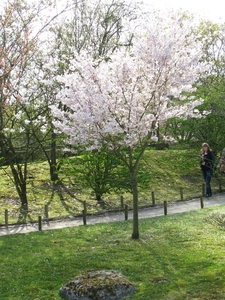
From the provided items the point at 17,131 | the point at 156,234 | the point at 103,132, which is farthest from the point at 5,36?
the point at 156,234

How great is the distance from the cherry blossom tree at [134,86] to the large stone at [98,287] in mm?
3783

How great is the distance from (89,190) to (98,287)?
13847 mm

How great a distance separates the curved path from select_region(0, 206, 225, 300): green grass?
Answer: 4.25 feet

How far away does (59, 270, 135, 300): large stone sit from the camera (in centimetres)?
770

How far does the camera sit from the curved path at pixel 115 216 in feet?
49.1

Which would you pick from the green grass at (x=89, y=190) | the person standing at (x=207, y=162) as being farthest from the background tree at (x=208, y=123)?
the person standing at (x=207, y=162)

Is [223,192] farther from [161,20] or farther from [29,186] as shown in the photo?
[161,20]

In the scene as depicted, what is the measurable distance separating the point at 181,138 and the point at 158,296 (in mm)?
17009

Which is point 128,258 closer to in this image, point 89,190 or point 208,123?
point 89,190

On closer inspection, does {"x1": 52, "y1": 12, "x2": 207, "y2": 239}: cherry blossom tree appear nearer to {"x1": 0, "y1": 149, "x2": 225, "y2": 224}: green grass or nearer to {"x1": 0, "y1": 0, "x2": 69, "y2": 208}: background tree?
{"x1": 0, "y1": 0, "x2": 69, "y2": 208}: background tree

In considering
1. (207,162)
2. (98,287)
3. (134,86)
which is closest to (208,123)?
(207,162)

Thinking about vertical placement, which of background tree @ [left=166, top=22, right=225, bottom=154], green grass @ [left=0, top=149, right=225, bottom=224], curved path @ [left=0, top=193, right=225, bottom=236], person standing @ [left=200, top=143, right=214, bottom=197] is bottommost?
curved path @ [left=0, top=193, right=225, bottom=236]

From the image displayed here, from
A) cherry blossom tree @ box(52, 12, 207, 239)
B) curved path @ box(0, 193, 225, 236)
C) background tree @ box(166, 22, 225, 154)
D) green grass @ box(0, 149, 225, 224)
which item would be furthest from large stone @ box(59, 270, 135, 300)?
background tree @ box(166, 22, 225, 154)

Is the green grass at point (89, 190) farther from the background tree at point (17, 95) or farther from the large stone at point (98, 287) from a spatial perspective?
the large stone at point (98, 287)
